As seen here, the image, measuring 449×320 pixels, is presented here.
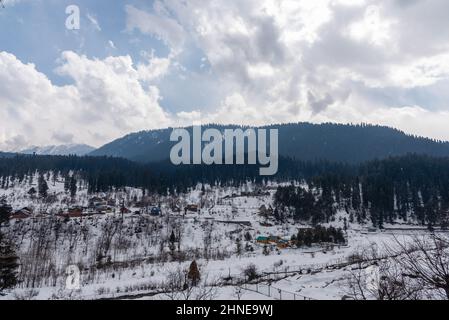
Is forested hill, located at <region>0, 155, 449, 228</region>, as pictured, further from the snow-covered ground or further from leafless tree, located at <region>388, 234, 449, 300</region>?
leafless tree, located at <region>388, 234, 449, 300</region>

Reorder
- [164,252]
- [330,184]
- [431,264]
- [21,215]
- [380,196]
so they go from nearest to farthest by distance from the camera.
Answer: [431,264], [164,252], [21,215], [380,196], [330,184]

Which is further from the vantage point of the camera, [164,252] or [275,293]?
[164,252]

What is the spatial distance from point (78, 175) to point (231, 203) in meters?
68.6

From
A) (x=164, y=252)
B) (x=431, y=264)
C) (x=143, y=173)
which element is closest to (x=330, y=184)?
(x=143, y=173)

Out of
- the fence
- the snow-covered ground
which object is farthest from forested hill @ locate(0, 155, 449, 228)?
the fence

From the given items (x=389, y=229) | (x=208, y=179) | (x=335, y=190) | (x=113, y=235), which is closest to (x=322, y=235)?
(x=389, y=229)

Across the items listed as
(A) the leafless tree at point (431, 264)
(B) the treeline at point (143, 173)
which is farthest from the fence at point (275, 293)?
(B) the treeline at point (143, 173)

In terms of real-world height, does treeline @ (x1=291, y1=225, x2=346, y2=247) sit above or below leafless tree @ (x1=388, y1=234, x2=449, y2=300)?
below

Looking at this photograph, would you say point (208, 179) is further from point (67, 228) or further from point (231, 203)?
point (67, 228)

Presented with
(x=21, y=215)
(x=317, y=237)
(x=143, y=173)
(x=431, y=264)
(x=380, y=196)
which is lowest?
(x=317, y=237)

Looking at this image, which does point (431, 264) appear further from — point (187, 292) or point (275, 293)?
point (275, 293)

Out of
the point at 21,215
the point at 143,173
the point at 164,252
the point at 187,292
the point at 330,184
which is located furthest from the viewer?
the point at 143,173

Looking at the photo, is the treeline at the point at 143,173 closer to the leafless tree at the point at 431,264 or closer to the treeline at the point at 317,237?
the treeline at the point at 317,237

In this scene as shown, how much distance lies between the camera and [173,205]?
279 ft
